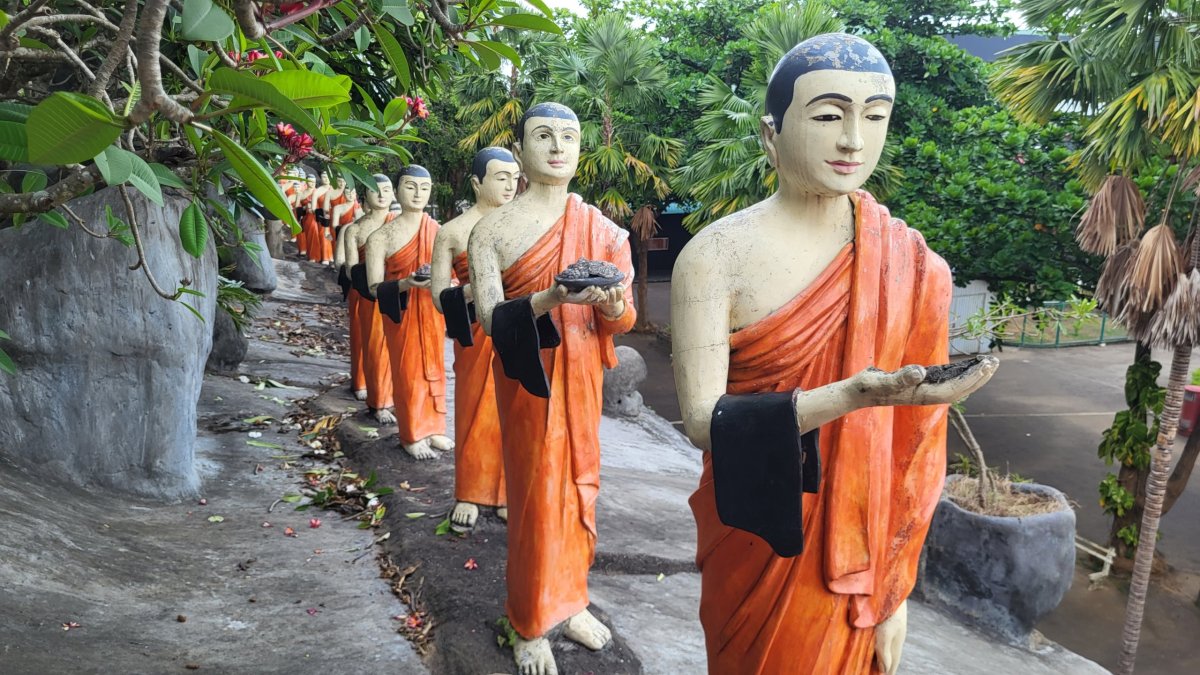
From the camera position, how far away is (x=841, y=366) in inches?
86.4

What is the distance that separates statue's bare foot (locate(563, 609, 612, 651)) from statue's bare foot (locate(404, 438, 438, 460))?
306 cm

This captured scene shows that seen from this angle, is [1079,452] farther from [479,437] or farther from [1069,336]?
[479,437]

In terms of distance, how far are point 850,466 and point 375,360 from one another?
6139 millimetres

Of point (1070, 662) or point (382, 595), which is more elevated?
point (382, 595)

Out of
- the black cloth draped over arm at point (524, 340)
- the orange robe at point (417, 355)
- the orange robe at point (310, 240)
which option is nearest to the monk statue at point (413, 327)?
the orange robe at point (417, 355)

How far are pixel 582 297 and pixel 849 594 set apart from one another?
1268 millimetres

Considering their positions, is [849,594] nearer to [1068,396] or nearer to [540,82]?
[540,82]

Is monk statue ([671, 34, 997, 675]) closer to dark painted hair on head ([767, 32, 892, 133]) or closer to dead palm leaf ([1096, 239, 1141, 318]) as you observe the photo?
dark painted hair on head ([767, 32, 892, 133])

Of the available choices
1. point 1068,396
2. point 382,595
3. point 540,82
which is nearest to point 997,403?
point 1068,396

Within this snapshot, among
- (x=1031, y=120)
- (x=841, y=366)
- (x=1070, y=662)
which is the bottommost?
(x=1070, y=662)

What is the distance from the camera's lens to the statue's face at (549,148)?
12.5 feet

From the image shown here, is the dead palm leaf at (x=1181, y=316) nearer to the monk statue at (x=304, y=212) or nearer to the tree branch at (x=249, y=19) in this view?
the tree branch at (x=249, y=19)

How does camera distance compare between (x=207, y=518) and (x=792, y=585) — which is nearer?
(x=792, y=585)

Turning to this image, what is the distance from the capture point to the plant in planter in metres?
5.89
